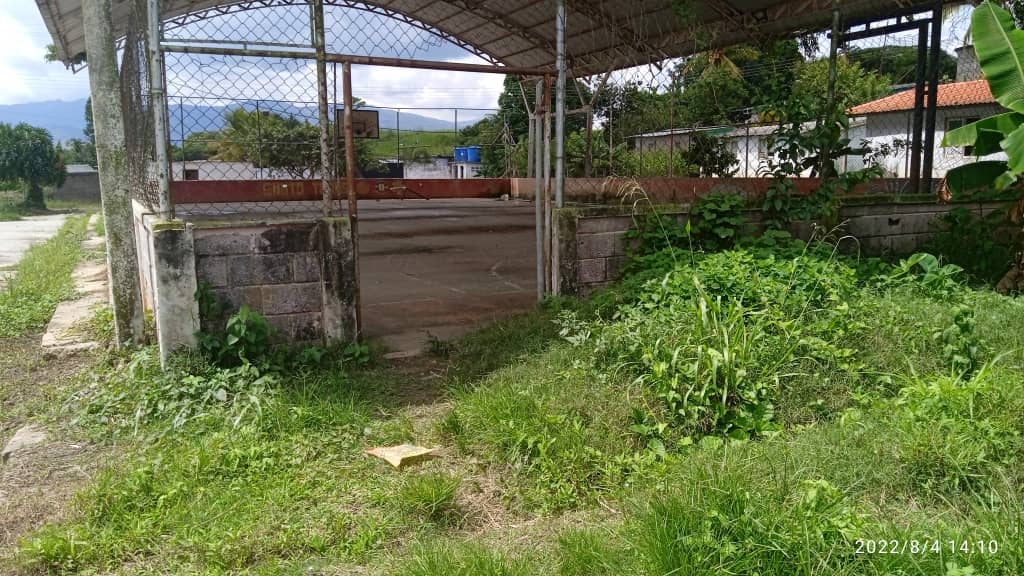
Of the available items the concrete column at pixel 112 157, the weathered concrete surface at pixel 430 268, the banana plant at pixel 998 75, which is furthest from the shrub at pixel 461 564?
the banana plant at pixel 998 75

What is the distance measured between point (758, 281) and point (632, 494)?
2.29 metres

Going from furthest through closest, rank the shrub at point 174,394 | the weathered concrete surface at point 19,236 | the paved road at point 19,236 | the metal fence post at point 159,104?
the paved road at point 19,236 → the weathered concrete surface at point 19,236 → the metal fence post at point 159,104 → the shrub at point 174,394

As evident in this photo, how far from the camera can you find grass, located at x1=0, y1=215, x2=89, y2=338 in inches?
282

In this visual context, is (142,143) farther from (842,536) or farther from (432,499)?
(842,536)

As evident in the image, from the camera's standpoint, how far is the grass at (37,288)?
7152mm

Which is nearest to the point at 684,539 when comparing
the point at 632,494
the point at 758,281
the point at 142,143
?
the point at 632,494

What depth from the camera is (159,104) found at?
14.8 ft

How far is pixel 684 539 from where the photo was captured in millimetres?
2525

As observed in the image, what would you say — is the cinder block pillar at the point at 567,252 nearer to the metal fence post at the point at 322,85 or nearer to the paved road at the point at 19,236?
the metal fence post at the point at 322,85

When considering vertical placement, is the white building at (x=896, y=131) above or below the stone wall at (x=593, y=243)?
above

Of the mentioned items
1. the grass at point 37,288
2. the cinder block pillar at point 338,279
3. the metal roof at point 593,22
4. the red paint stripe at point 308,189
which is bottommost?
the grass at point 37,288

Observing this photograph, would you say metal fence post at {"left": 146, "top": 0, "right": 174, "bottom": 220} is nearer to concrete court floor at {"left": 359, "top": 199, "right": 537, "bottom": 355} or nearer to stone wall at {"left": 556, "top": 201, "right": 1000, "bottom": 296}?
concrete court floor at {"left": 359, "top": 199, "right": 537, "bottom": 355}

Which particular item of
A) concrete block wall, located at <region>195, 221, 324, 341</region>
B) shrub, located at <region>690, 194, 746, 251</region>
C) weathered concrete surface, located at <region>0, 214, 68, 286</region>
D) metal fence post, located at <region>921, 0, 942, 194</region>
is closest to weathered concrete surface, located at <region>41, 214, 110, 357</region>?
weathered concrete surface, located at <region>0, 214, 68, 286</region>
